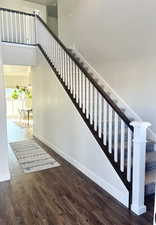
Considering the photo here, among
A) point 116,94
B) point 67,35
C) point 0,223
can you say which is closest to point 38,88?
point 67,35

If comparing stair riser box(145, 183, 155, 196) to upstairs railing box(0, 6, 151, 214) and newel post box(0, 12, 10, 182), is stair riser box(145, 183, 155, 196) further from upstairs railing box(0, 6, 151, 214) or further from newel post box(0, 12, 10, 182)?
newel post box(0, 12, 10, 182)

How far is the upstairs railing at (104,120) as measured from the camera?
6.73ft

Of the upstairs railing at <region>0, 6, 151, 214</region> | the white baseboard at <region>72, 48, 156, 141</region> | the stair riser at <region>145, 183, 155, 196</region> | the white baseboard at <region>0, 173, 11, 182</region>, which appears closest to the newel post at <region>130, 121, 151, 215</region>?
the upstairs railing at <region>0, 6, 151, 214</region>

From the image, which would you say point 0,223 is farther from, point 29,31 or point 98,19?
point 29,31

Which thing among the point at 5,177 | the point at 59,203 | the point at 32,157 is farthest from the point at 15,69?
the point at 59,203

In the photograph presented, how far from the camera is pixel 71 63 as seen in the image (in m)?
3.26

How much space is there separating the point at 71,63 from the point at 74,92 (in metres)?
0.54

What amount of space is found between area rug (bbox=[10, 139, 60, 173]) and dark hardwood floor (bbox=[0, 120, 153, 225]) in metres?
0.33

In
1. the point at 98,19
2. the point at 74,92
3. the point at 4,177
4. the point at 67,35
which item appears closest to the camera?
the point at 4,177

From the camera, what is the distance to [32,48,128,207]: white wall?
8.24 feet

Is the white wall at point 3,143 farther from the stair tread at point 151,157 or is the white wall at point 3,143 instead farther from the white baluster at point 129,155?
the stair tread at point 151,157

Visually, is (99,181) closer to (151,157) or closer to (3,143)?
(151,157)

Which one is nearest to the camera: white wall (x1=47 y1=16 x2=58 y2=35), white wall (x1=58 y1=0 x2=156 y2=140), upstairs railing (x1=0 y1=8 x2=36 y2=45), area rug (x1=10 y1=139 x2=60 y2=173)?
white wall (x1=58 y1=0 x2=156 y2=140)

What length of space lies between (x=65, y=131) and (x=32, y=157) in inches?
35.3
